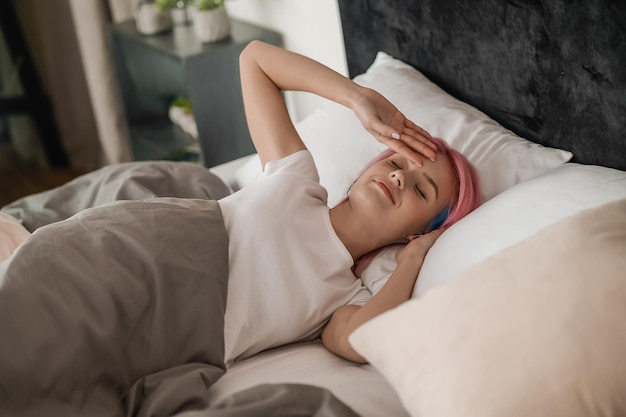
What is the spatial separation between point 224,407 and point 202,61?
1883mm

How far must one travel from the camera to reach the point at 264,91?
73.8 inches

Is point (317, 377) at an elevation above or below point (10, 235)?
below

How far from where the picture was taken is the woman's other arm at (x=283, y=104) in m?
1.66

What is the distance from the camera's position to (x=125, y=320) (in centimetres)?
143

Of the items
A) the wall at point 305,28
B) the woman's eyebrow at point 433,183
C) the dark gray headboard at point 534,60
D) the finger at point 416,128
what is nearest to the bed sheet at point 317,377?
the woman's eyebrow at point 433,183

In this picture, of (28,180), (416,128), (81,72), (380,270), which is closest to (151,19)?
(81,72)

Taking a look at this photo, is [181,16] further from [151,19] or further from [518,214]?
[518,214]

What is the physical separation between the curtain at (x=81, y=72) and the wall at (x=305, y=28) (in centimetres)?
74

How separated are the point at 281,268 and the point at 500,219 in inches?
17.7

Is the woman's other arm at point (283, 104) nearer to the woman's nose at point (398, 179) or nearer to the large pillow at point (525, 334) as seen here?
the woman's nose at point (398, 179)

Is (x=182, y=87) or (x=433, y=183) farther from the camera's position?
(x=182, y=87)

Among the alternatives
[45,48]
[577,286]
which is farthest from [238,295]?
[45,48]

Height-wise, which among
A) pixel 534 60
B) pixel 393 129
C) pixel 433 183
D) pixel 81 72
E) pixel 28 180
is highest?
pixel 534 60

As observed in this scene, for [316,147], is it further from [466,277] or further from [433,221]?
[466,277]
